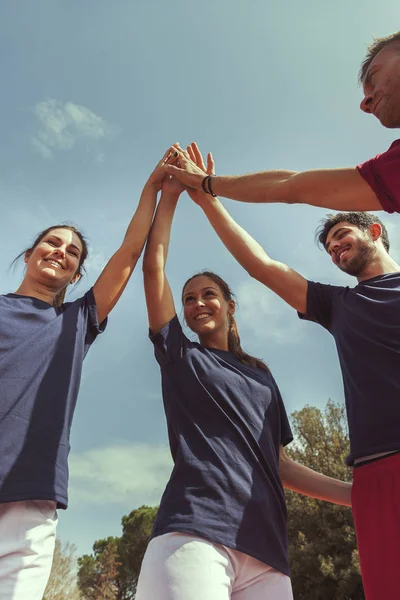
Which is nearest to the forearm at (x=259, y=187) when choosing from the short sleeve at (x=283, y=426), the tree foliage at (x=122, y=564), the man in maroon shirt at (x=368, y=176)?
the man in maroon shirt at (x=368, y=176)

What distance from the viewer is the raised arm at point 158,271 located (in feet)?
11.7

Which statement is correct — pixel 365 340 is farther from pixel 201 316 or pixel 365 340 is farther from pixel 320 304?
pixel 201 316

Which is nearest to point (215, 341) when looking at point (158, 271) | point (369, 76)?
point (158, 271)

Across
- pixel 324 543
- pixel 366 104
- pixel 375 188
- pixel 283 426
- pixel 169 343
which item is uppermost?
pixel 366 104

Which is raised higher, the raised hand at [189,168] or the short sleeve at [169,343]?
the raised hand at [189,168]

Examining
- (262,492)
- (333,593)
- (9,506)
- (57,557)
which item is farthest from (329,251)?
(57,557)

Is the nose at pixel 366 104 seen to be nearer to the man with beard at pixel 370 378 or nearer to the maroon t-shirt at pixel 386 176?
the maroon t-shirt at pixel 386 176

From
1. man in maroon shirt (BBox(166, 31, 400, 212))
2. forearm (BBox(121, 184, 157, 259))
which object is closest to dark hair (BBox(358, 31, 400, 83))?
man in maroon shirt (BBox(166, 31, 400, 212))

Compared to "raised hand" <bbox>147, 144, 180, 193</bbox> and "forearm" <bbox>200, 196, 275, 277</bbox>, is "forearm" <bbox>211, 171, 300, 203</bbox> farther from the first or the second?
"raised hand" <bbox>147, 144, 180, 193</bbox>

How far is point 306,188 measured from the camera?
3197 mm

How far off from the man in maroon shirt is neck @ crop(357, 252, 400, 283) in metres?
1.08

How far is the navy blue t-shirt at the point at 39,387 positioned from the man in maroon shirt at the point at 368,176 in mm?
1448

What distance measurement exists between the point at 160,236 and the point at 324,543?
68.9ft

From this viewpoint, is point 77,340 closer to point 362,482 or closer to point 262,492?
point 262,492
